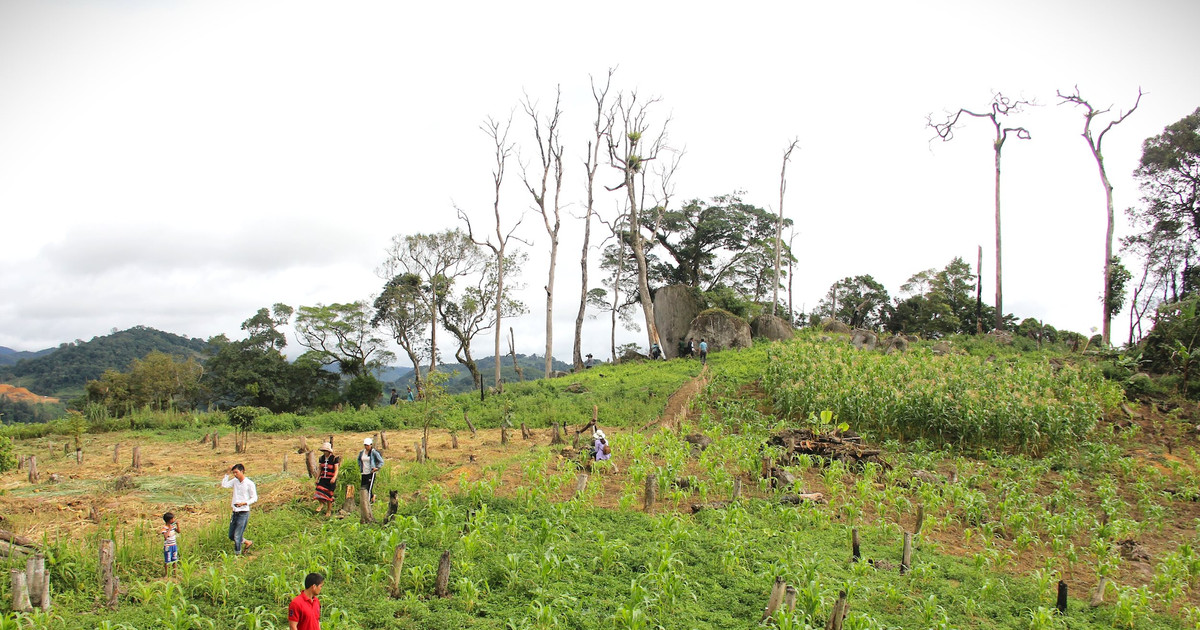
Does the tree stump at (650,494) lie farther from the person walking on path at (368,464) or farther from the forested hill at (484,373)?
the forested hill at (484,373)

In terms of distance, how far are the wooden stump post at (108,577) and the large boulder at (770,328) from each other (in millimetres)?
23750

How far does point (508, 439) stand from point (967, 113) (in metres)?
24.7

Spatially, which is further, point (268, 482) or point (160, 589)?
point (268, 482)

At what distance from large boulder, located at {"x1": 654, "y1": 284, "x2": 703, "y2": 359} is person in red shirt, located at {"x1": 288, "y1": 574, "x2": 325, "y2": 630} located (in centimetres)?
2224

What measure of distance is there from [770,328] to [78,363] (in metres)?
51.3

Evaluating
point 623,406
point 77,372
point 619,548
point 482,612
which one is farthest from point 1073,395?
point 77,372

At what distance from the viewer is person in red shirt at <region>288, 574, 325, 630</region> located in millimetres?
4793

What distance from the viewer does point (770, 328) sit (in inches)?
1059

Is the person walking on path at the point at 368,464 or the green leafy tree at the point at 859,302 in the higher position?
the green leafy tree at the point at 859,302

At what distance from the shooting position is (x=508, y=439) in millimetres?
13703

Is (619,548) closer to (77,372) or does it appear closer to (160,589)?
(160,589)

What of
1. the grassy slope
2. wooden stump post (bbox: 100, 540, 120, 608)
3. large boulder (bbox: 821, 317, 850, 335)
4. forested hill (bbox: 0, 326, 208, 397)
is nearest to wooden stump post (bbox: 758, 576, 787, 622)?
the grassy slope

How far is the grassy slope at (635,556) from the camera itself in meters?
5.70

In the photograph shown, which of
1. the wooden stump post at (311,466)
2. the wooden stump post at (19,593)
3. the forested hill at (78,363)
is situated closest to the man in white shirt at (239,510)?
the wooden stump post at (19,593)
